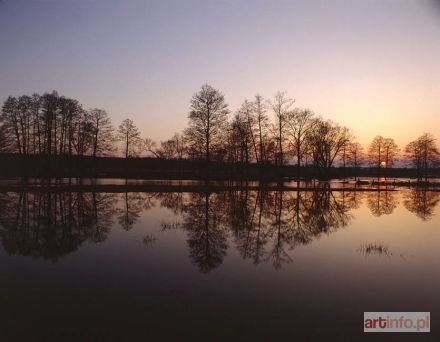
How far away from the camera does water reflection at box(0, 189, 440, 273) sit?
38.3ft

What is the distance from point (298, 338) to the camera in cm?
580

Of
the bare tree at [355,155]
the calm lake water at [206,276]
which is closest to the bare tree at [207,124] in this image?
the calm lake water at [206,276]

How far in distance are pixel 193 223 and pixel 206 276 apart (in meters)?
8.16

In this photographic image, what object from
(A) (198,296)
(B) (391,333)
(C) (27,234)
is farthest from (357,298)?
(C) (27,234)

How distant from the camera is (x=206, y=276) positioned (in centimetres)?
893

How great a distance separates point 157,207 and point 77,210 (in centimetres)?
556

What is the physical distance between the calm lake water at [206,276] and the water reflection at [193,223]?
3.9 inches

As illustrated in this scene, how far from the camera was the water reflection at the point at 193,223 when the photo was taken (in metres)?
11.7

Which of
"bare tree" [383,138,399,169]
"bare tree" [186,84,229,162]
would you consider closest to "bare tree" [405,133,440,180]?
"bare tree" [383,138,399,169]

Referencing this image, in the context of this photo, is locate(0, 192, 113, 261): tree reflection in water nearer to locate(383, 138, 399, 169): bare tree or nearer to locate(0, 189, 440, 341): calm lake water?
locate(0, 189, 440, 341): calm lake water

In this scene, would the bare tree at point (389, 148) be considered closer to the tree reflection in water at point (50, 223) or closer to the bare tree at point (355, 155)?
the bare tree at point (355, 155)

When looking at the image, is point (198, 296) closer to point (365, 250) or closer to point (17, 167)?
point (365, 250)

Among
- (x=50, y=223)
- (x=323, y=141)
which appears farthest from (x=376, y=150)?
(x=50, y=223)

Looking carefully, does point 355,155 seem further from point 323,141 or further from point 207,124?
point 207,124
